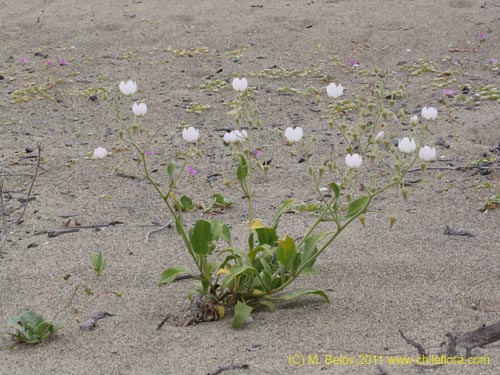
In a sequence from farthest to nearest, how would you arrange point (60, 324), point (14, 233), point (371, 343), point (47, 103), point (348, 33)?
point (348, 33) < point (47, 103) < point (14, 233) < point (60, 324) < point (371, 343)

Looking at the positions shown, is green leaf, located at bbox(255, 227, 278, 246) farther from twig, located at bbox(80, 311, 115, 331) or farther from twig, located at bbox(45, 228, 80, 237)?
twig, located at bbox(45, 228, 80, 237)

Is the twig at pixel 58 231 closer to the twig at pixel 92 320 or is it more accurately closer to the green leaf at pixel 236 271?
the twig at pixel 92 320

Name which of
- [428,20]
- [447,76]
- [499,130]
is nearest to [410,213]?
[499,130]

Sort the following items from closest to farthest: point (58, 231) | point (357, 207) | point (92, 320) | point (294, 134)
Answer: point (294, 134), point (357, 207), point (92, 320), point (58, 231)

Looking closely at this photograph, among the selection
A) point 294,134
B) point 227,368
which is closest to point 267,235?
point 294,134

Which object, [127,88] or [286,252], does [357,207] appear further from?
[127,88]

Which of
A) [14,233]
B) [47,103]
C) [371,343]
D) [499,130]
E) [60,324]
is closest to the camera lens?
[371,343]

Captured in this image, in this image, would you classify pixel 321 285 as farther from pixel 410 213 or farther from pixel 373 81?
pixel 373 81
